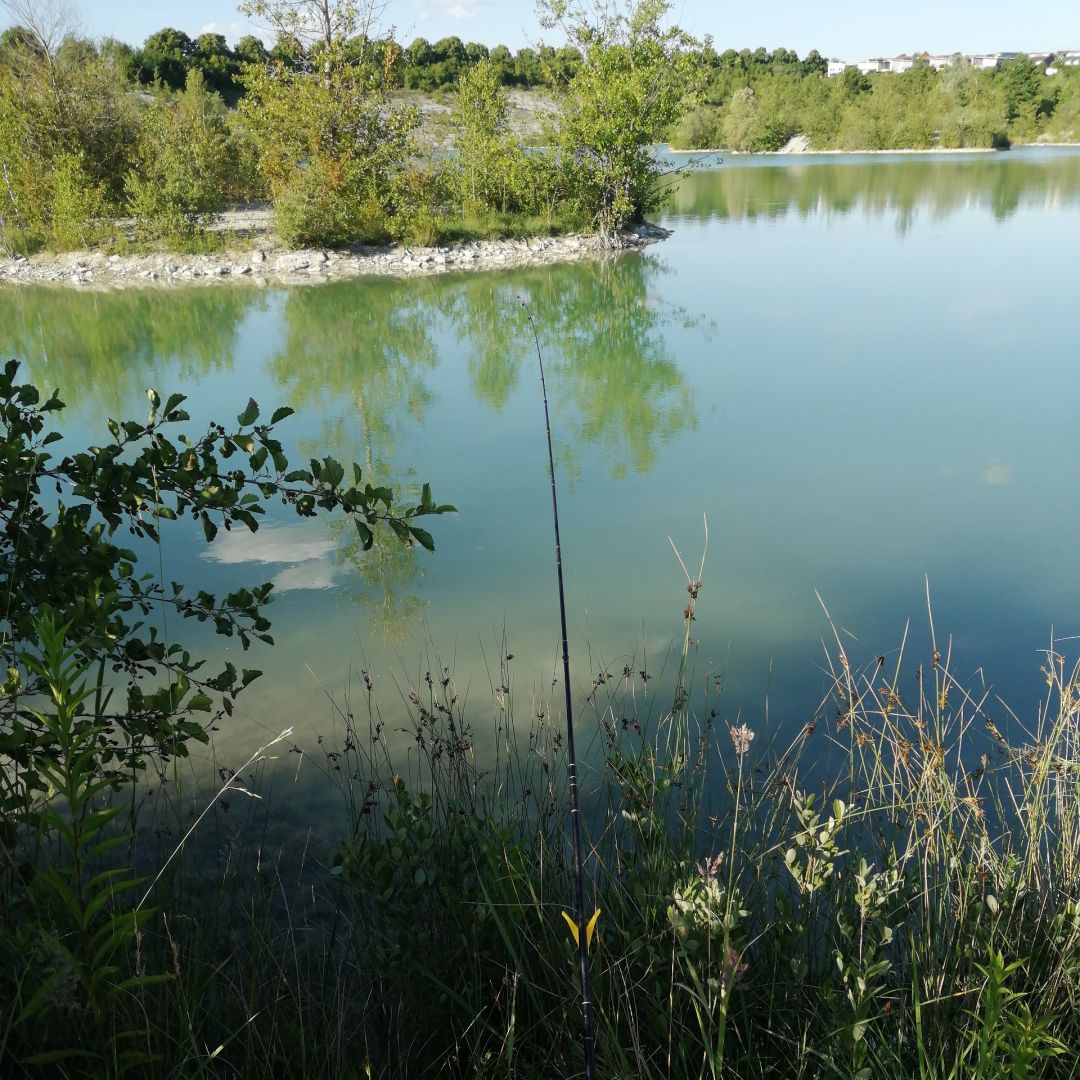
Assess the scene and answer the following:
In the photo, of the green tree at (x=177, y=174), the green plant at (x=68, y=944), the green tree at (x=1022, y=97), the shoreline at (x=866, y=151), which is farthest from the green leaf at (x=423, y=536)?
the green tree at (x=1022, y=97)

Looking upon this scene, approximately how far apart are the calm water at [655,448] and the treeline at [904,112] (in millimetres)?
30518

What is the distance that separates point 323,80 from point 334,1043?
654 inches

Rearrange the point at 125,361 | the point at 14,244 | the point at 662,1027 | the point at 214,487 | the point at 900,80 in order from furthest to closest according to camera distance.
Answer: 1. the point at 900,80
2. the point at 14,244
3. the point at 125,361
4. the point at 214,487
5. the point at 662,1027

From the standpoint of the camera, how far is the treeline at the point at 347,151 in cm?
1544

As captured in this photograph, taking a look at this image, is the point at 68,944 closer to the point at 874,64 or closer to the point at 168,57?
the point at 168,57

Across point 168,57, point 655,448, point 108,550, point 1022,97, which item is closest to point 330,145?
point 655,448

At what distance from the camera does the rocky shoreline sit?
14344mm

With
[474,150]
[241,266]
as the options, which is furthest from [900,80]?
[241,266]

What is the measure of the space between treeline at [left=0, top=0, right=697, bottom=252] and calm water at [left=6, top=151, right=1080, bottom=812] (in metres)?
2.84

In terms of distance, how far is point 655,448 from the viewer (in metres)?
6.54

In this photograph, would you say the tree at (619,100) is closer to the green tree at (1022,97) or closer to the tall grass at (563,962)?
the tall grass at (563,962)

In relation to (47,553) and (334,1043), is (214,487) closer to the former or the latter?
(47,553)

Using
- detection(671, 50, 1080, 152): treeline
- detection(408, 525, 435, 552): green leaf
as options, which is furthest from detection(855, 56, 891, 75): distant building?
detection(408, 525, 435, 552): green leaf

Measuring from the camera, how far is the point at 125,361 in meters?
9.47
